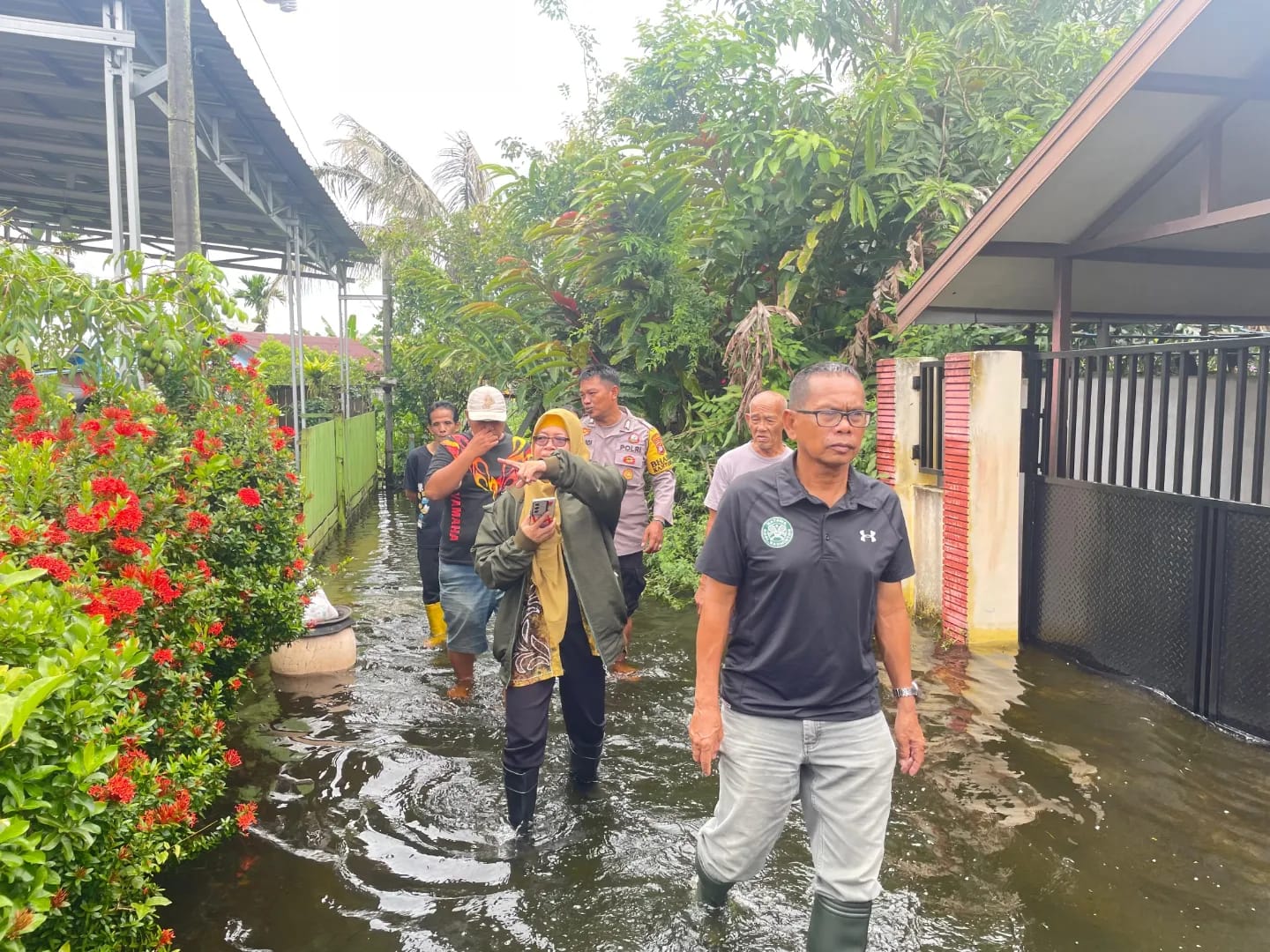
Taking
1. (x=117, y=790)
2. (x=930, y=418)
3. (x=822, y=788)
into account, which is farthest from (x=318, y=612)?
(x=930, y=418)

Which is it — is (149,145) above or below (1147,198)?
above

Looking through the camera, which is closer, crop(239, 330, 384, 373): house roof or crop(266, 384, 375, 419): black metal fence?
crop(266, 384, 375, 419): black metal fence

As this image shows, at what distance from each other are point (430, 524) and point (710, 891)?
4.43 meters

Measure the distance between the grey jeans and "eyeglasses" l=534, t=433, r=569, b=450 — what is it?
1.71 m

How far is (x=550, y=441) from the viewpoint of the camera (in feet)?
14.2

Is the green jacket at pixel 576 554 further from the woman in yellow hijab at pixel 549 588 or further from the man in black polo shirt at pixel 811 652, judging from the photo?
the man in black polo shirt at pixel 811 652

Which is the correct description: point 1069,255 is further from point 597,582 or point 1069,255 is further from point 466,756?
point 466,756

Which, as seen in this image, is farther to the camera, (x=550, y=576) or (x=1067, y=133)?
(x=1067, y=133)

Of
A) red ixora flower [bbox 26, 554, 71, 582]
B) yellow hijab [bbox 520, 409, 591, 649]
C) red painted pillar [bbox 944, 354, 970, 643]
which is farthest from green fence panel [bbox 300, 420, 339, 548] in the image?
red ixora flower [bbox 26, 554, 71, 582]

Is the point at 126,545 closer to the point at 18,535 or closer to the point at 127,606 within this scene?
the point at 18,535

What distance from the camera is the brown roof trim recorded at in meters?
5.00

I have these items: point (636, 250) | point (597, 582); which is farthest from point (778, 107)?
point (597, 582)

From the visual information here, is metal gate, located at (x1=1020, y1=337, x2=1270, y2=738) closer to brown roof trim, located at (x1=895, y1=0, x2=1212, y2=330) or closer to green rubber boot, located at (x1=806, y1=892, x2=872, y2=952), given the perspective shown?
brown roof trim, located at (x1=895, y1=0, x2=1212, y2=330)

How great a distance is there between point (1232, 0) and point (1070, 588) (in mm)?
3814
